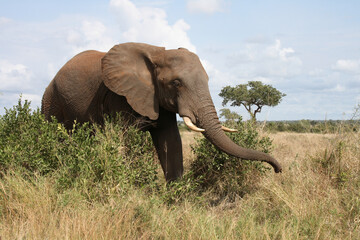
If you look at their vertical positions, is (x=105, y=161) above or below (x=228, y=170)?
above

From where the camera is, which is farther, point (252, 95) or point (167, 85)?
point (252, 95)

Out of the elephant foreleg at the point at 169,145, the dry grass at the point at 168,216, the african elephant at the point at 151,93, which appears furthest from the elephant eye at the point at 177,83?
the dry grass at the point at 168,216

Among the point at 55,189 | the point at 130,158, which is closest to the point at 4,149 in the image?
the point at 55,189

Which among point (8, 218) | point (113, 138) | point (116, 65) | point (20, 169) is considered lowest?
point (8, 218)

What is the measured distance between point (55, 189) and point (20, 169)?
838mm

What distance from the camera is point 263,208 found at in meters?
5.27

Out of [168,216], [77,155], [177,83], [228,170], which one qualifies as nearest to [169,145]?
[228,170]

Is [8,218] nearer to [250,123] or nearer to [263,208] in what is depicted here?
[263,208]

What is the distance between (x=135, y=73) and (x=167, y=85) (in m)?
0.62

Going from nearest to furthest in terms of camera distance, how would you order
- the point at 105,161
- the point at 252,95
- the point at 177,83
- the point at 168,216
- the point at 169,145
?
the point at 168,216 < the point at 105,161 < the point at 177,83 < the point at 169,145 < the point at 252,95

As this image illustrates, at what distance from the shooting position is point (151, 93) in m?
6.20

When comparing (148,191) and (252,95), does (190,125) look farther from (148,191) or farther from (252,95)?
(252,95)

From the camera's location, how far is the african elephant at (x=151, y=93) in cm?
573

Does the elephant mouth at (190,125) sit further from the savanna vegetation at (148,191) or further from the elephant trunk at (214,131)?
the savanna vegetation at (148,191)
